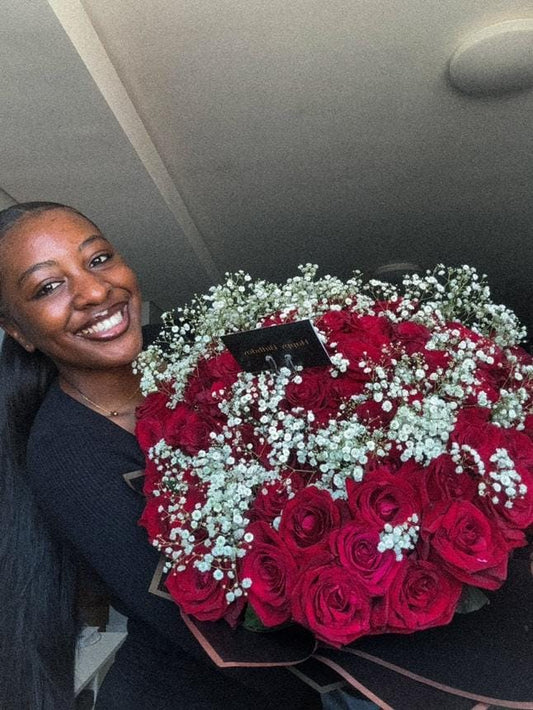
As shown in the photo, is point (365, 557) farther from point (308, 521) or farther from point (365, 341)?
point (365, 341)

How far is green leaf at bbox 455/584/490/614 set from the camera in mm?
618

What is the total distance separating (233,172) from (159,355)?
2.20 metres

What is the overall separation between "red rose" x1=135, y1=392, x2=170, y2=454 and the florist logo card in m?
0.14

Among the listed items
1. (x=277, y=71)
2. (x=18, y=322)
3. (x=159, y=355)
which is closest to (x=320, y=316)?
(x=159, y=355)

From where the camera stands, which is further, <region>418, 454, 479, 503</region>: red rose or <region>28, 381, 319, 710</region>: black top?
<region>28, 381, 319, 710</region>: black top

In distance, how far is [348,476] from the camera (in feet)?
2.15

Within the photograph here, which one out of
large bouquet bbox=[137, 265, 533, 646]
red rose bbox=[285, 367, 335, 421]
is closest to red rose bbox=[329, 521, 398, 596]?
large bouquet bbox=[137, 265, 533, 646]

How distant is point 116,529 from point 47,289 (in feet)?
A: 1.53

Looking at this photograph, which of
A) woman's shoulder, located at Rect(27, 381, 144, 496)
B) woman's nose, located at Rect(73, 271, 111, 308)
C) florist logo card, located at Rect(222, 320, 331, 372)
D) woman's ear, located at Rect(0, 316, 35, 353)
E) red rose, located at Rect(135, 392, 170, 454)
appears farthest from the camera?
woman's ear, located at Rect(0, 316, 35, 353)

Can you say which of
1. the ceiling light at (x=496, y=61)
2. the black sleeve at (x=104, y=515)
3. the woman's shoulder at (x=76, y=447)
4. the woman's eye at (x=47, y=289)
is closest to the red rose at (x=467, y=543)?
the black sleeve at (x=104, y=515)

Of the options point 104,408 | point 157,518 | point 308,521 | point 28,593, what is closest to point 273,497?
point 308,521

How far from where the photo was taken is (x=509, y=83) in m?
2.35

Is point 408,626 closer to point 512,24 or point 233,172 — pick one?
point 512,24

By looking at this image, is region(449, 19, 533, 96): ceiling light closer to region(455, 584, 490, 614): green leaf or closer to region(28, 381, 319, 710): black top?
region(28, 381, 319, 710): black top
